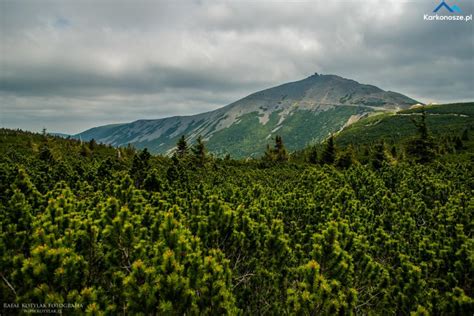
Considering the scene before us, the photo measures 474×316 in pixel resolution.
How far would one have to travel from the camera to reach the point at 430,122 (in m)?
169

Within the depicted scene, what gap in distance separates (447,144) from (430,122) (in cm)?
12787

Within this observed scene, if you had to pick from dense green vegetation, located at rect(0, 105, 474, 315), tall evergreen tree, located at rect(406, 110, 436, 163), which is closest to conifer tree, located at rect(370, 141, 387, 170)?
tall evergreen tree, located at rect(406, 110, 436, 163)

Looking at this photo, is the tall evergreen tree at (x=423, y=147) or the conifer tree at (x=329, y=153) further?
the conifer tree at (x=329, y=153)

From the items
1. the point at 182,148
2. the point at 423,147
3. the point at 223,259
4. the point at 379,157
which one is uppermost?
the point at 182,148

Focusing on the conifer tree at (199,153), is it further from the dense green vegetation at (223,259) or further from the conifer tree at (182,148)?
the dense green vegetation at (223,259)

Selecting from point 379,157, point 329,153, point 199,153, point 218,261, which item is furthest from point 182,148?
point 218,261

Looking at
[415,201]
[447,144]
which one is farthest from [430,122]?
[415,201]

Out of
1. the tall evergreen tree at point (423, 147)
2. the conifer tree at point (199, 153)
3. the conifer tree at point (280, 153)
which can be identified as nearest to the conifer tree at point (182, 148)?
the conifer tree at point (199, 153)

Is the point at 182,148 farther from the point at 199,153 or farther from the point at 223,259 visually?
the point at 223,259

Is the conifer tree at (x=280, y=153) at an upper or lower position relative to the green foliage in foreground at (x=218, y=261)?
upper

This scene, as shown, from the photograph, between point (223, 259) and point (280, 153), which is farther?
point (280, 153)

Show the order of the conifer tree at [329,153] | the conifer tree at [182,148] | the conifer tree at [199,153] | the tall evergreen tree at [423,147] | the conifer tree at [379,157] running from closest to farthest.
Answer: the conifer tree at [379,157]
the tall evergreen tree at [423,147]
the conifer tree at [199,153]
the conifer tree at [329,153]
the conifer tree at [182,148]

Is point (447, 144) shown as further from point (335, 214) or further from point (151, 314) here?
point (151, 314)

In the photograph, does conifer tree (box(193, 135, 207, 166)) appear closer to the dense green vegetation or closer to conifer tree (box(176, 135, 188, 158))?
conifer tree (box(176, 135, 188, 158))
